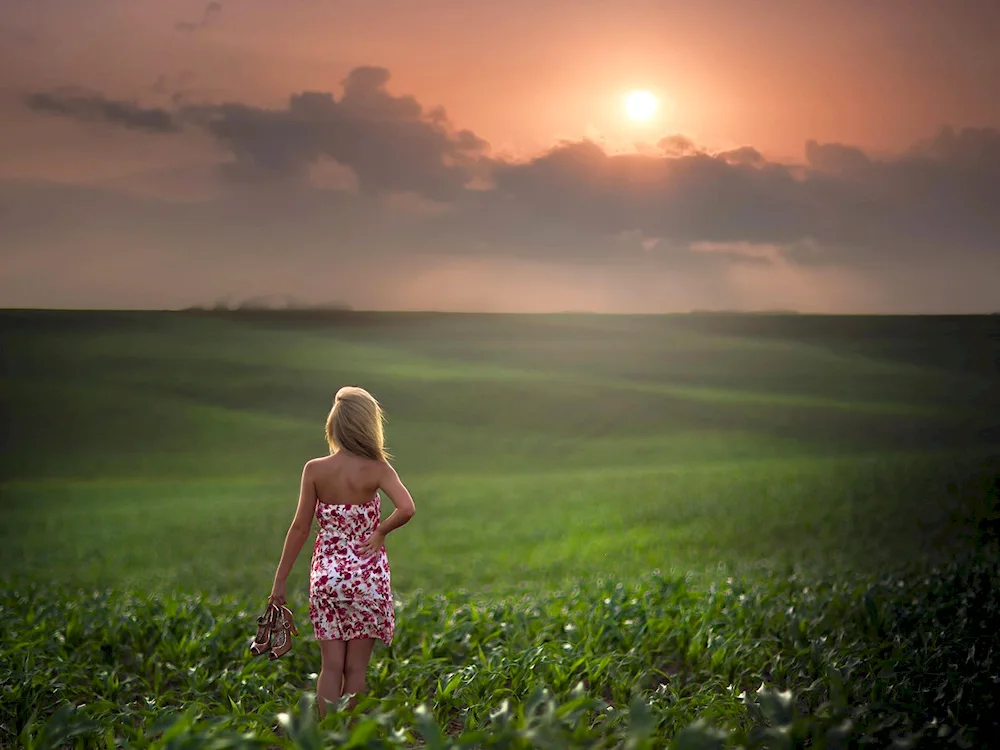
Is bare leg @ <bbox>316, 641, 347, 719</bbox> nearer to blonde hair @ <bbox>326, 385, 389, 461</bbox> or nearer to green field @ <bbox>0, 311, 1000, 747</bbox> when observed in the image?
green field @ <bbox>0, 311, 1000, 747</bbox>

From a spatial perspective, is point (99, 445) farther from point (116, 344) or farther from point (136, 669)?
point (136, 669)

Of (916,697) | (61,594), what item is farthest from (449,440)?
(916,697)

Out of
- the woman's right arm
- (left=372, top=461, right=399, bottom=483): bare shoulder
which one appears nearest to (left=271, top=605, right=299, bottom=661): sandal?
the woman's right arm

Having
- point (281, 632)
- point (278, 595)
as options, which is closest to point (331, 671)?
point (281, 632)

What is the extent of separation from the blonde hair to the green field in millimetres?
1327

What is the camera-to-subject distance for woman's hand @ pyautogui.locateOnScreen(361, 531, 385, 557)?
4.46 m

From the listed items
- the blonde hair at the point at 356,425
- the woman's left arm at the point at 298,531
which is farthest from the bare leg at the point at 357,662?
the blonde hair at the point at 356,425

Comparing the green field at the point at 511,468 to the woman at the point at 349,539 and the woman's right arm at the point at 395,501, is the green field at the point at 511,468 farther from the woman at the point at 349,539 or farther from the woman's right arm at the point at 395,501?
the woman's right arm at the point at 395,501

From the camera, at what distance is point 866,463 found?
1697 centimetres

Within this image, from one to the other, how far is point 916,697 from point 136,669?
435 cm

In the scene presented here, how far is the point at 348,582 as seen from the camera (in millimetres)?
4445

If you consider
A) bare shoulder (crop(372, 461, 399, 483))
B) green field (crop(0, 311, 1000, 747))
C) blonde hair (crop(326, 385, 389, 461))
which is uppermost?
blonde hair (crop(326, 385, 389, 461))

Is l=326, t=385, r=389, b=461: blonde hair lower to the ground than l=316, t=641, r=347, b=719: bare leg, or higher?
higher

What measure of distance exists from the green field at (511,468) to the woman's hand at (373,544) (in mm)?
827
